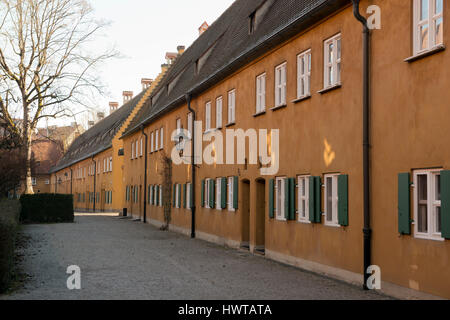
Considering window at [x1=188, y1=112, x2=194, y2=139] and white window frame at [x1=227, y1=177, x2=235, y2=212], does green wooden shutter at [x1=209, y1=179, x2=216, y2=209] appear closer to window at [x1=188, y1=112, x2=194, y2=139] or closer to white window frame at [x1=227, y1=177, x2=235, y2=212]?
white window frame at [x1=227, y1=177, x2=235, y2=212]

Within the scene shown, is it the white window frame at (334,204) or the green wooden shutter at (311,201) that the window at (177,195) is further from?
the white window frame at (334,204)

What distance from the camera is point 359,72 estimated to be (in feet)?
40.8

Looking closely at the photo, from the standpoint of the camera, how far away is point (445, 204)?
371 inches

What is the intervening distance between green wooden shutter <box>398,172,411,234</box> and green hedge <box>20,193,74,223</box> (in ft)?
94.9

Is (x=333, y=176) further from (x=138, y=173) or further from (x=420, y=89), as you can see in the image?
(x=138, y=173)

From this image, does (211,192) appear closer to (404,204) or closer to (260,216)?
(260,216)

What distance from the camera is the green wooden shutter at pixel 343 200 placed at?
1261 centimetres

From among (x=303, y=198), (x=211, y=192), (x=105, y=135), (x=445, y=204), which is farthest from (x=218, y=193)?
(x=105, y=135)

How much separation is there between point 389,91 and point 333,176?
9.26ft

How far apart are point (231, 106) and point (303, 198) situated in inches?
275

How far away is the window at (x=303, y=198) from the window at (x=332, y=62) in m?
2.54

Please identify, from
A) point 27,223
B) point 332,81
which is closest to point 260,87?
point 332,81

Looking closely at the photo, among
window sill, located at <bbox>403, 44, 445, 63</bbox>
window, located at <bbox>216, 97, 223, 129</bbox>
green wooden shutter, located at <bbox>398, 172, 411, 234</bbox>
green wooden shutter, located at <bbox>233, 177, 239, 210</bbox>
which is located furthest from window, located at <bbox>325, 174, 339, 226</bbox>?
window, located at <bbox>216, 97, 223, 129</bbox>

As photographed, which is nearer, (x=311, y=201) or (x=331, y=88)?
(x=331, y=88)
